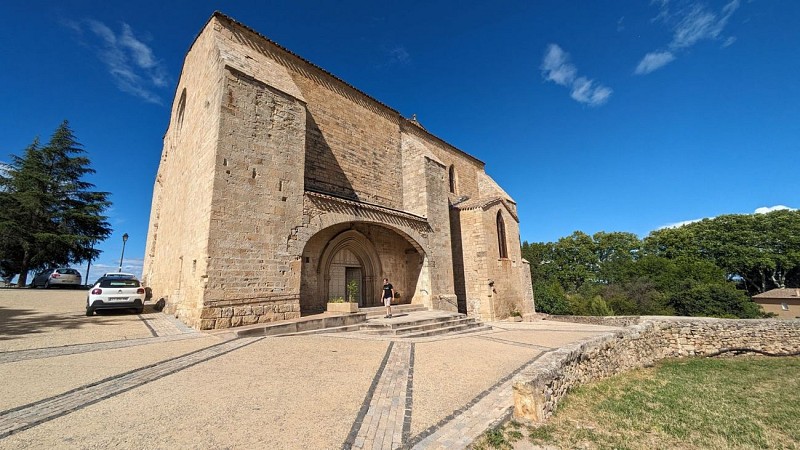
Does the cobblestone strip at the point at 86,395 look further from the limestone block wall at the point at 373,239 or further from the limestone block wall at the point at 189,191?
the limestone block wall at the point at 373,239

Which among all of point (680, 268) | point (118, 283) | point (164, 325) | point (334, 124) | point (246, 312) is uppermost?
point (334, 124)

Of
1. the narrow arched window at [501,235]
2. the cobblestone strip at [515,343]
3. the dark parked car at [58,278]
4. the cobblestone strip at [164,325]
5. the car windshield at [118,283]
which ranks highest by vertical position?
the narrow arched window at [501,235]

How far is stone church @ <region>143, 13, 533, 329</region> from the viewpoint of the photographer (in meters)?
8.09

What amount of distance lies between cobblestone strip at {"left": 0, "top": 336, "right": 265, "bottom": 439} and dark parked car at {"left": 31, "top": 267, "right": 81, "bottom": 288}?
18.7 m

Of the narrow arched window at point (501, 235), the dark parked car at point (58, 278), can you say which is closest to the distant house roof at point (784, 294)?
the narrow arched window at point (501, 235)

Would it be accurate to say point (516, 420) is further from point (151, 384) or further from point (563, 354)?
point (151, 384)

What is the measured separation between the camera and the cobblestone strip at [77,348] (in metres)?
4.97

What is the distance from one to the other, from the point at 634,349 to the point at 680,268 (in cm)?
2950

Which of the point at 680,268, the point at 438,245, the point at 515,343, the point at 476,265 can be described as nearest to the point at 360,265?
the point at 438,245

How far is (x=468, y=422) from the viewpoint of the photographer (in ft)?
11.0

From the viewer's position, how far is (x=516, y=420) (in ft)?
12.0

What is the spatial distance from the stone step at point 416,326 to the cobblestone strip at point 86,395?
409 centimetres

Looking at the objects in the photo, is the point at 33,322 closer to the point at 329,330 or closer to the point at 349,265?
the point at 329,330

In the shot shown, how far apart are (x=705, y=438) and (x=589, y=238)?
42.5 meters
